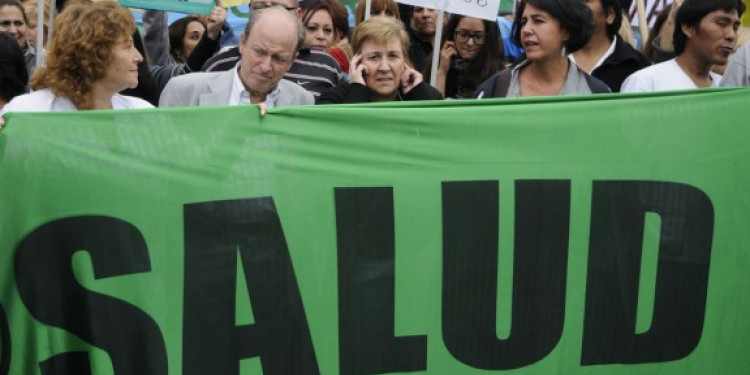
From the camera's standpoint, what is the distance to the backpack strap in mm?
6184

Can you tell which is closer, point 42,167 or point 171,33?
point 42,167

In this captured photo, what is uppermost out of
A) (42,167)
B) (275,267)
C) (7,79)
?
(7,79)

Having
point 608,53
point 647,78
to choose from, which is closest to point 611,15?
point 608,53

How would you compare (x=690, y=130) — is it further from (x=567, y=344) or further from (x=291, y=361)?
(x=291, y=361)

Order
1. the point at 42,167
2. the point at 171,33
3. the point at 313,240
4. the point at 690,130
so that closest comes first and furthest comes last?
the point at 42,167
the point at 313,240
the point at 690,130
the point at 171,33

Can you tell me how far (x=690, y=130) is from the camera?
17.4 ft

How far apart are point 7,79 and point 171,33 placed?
2.67 metres

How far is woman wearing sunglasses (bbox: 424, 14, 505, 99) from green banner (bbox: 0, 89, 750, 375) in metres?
2.20

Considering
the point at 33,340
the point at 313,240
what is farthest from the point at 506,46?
the point at 33,340

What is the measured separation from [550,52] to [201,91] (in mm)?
1471

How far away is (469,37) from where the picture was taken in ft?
24.8

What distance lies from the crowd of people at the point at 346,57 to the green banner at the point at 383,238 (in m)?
0.38

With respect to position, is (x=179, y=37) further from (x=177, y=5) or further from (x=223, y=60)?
(x=223, y=60)

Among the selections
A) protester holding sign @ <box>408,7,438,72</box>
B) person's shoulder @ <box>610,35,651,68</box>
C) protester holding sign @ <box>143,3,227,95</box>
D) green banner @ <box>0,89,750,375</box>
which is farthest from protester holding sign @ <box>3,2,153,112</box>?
protester holding sign @ <box>408,7,438,72</box>
